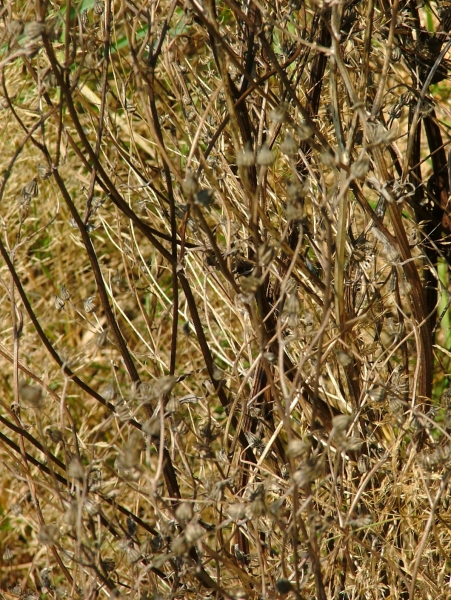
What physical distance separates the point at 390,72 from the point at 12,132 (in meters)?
1.02

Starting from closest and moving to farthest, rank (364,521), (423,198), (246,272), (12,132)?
(364,521), (246,272), (423,198), (12,132)

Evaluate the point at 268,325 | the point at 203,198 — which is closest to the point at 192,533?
the point at 203,198

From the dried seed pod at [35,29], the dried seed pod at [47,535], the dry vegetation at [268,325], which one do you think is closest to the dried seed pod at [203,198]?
the dry vegetation at [268,325]

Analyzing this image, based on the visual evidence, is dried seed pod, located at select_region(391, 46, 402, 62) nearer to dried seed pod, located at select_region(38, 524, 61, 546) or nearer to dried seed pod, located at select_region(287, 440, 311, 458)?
dried seed pod, located at select_region(287, 440, 311, 458)

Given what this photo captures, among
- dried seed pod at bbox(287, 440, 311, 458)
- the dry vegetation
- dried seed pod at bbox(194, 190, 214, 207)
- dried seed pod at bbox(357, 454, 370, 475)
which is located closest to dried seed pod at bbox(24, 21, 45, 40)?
the dry vegetation

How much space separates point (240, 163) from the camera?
56 cm

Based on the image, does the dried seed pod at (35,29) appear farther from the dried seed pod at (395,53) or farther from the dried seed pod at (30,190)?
the dried seed pod at (395,53)

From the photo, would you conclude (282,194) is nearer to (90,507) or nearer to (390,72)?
(390,72)

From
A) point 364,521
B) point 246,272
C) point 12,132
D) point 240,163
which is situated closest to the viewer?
point 240,163

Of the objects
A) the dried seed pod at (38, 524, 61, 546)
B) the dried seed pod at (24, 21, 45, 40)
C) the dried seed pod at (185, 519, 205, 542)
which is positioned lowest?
the dried seed pod at (185, 519, 205, 542)

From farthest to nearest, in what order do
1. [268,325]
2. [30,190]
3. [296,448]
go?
[268,325] < [30,190] < [296,448]

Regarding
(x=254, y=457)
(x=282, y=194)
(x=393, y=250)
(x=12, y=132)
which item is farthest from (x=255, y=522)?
(x=12, y=132)

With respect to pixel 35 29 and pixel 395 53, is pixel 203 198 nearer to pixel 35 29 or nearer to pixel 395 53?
pixel 35 29

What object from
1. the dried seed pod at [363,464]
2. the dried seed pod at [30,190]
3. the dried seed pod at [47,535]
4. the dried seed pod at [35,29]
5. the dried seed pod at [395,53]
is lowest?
the dried seed pod at [363,464]
